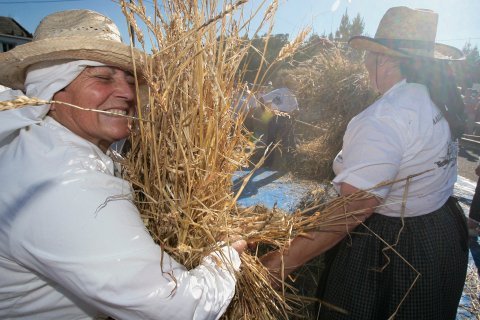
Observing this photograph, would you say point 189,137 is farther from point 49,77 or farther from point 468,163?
point 468,163

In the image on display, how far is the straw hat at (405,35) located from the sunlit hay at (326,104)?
367 cm

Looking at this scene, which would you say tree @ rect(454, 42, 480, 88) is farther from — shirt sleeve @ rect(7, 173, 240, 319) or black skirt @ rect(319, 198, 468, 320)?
shirt sleeve @ rect(7, 173, 240, 319)

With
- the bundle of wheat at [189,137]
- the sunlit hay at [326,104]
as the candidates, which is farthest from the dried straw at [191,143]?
the sunlit hay at [326,104]

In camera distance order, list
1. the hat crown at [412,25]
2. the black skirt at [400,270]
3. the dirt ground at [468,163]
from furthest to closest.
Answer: the dirt ground at [468,163] < the hat crown at [412,25] < the black skirt at [400,270]

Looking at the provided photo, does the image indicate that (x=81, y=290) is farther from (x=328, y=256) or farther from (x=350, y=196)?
(x=328, y=256)

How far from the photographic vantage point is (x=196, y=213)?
988 millimetres

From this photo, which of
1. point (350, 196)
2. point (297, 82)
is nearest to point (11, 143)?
point (350, 196)

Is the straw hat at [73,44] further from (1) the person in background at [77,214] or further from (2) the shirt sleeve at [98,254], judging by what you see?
(2) the shirt sleeve at [98,254]

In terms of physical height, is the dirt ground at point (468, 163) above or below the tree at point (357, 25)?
below

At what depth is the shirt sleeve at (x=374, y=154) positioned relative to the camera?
108 cm

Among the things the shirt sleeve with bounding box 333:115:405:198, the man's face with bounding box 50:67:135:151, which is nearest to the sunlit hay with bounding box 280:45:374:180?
the shirt sleeve with bounding box 333:115:405:198

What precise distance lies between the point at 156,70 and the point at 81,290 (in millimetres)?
625

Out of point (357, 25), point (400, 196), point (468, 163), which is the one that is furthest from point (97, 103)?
point (357, 25)

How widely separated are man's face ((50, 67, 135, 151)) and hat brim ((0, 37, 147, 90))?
6 centimetres
